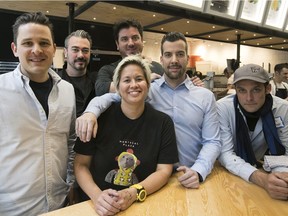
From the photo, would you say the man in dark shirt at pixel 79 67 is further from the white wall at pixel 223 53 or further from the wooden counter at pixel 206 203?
the white wall at pixel 223 53

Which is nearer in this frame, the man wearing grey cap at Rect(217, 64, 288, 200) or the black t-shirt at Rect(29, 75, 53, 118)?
the black t-shirt at Rect(29, 75, 53, 118)

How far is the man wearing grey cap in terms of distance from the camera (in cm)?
173

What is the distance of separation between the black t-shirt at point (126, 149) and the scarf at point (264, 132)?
595 millimetres

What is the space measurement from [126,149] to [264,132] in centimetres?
104

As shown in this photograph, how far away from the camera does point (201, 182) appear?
148 cm

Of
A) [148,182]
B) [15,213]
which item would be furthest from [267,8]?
[15,213]

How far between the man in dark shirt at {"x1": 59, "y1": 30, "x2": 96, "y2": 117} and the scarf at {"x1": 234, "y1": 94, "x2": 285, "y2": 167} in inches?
52.1

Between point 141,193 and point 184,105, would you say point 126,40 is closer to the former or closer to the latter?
point 184,105

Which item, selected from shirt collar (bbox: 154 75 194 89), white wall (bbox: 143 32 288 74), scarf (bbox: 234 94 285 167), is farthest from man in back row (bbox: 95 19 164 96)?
white wall (bbox: 143 32 288 74)

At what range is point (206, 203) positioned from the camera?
1.24 m

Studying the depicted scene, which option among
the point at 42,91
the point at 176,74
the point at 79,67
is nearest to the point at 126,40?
the point at 79,67

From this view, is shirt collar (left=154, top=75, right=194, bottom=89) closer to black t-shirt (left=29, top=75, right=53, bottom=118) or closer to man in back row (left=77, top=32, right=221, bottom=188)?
man in back row (left=77, top=32, right=221, bottom=188)

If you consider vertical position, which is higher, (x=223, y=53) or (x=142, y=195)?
(x=223, y=53)

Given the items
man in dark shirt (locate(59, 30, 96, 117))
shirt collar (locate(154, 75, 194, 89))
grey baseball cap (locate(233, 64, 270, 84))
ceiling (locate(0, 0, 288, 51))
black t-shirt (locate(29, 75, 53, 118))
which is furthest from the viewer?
ceiling (locate(0, 0, 288, 51))
